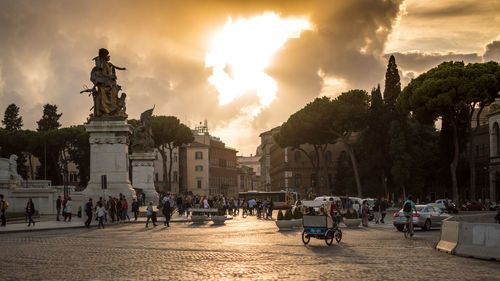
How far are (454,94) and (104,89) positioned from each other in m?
34.5

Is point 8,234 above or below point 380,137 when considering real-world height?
below

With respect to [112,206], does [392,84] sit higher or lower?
higher

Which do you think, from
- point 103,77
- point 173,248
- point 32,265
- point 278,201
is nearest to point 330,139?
point 278,201

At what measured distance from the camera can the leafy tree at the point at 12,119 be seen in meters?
108

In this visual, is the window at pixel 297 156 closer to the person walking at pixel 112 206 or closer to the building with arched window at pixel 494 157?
the building with arched window at pixel 494 157

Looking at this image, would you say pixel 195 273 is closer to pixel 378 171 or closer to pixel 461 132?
pixel 461 132

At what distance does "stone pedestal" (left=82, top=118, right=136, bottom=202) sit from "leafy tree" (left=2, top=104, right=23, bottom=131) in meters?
72.8

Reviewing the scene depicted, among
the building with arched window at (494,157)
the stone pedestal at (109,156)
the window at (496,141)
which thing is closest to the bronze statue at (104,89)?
the stone pedestal at (109,156)

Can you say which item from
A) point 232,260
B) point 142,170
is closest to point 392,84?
point 142,170

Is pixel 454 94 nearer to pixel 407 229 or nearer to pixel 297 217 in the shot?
pixel 297 217

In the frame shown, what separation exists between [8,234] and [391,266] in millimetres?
19902

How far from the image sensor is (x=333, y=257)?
Result: 1812cm

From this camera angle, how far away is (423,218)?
32.3m

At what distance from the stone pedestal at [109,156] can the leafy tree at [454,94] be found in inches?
1303
